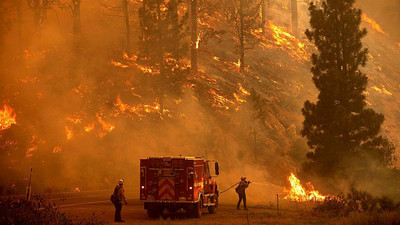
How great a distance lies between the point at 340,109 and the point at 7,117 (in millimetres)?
23281

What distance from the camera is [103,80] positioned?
41.7 meters

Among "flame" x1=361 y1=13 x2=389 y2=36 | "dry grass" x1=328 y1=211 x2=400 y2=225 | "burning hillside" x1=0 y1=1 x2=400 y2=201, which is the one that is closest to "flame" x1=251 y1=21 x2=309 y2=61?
→ "burning hillside" x1=0 y1=1 x2=400 y2=201

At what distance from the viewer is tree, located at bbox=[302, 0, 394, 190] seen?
81.5 feet

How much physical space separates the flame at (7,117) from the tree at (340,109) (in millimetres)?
20791

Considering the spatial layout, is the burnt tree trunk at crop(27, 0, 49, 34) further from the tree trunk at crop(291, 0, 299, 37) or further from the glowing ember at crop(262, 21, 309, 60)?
the tree trunk at crop(291, 0, 299, 37)

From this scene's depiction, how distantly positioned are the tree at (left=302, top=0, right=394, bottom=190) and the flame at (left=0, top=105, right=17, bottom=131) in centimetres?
2079

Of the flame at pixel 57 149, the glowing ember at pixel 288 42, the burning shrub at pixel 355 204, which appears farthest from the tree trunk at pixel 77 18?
the glowing ember at pixel 288 42

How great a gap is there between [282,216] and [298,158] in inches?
885

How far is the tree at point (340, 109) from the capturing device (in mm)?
24844

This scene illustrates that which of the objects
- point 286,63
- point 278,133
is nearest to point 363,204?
point 278,133

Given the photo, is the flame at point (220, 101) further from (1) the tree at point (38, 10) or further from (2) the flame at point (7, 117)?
(2) the flame at point (7, 117)

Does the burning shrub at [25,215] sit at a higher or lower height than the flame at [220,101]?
lower

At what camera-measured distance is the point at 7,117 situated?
3250cm

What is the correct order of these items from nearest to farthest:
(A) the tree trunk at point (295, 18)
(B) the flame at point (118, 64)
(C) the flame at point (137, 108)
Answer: (C) the flame at point (137, 108), (B) the flame at point (118, 64), (A) the tree trunk at point (295, 18)
